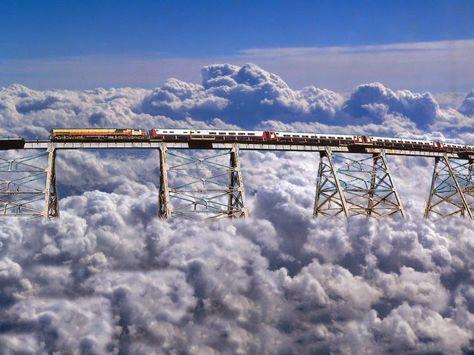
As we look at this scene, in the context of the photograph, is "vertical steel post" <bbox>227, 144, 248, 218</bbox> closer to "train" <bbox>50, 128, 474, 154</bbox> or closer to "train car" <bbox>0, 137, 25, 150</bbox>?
"train" <bbox>50, 128, 474, 154</bbox>

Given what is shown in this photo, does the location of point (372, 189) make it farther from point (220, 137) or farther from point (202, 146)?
point (202, 146)

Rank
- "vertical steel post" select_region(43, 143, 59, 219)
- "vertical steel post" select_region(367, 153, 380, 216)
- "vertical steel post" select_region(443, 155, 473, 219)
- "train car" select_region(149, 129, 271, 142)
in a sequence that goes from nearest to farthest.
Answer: "vertical steel post" select_region(43, 143, 59, 219)
"train car" select_region(149, 129, 271, 142)
"vertical steel post" select_region(367, 153, 380, 216)
"vertical steel post" select_region(443, 155, 473, 219)

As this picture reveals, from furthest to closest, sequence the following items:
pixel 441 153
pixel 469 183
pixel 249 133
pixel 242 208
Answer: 1. pixel 469 183
2. pixel 441 153
3. pixel 249 133
4. pixel 242 208

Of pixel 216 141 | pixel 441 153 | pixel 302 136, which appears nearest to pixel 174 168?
pixel 216 141

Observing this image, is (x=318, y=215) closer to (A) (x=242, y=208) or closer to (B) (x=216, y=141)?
(A) (x=242, y=208)

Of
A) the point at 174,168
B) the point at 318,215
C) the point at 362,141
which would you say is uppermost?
the point at 362,141

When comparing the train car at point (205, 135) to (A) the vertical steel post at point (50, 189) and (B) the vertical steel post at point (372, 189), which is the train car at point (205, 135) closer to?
(A) the vertical steel post at point (50, 189)

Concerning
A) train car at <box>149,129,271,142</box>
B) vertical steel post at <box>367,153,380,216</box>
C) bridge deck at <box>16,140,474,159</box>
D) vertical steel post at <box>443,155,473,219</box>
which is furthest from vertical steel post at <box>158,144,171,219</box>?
vertical steel post at <box>443,155,473,219</box>
